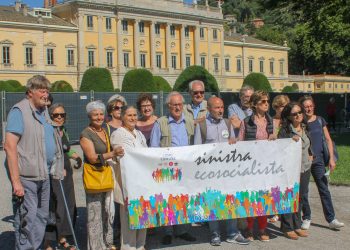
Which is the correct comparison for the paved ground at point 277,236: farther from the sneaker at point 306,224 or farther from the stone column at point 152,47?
the stone column at point 152,47

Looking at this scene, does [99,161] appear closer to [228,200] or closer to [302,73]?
[228,200]

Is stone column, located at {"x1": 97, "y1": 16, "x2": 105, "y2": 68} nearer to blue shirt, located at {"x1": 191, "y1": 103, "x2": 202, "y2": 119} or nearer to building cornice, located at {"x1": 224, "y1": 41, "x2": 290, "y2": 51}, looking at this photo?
building cornice, located at {"x1": 224, "y1": 41, "x2": 290, "y2": 51}

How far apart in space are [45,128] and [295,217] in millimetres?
3181

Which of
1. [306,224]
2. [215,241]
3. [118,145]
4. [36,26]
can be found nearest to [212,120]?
[118,145]

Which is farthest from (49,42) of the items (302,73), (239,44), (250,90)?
(250,90)

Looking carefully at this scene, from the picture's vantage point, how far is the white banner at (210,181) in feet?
18.4

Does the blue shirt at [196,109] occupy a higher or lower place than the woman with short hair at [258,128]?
higher

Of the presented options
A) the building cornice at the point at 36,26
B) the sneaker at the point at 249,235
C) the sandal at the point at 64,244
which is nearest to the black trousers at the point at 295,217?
the sneaker at the point at 249,235

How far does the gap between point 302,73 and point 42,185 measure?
8913 cm

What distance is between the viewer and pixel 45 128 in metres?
4.98

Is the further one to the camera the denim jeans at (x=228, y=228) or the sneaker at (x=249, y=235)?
the sneaker at (x=249, y=235)

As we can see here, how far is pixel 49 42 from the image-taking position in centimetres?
6000

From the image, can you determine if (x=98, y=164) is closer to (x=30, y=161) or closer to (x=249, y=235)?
(x=30, y=161)

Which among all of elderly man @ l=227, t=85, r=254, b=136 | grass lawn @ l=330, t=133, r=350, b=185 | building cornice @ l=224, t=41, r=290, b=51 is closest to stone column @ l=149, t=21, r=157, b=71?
building cornice @ l=224, t=41, r=290, b=51
